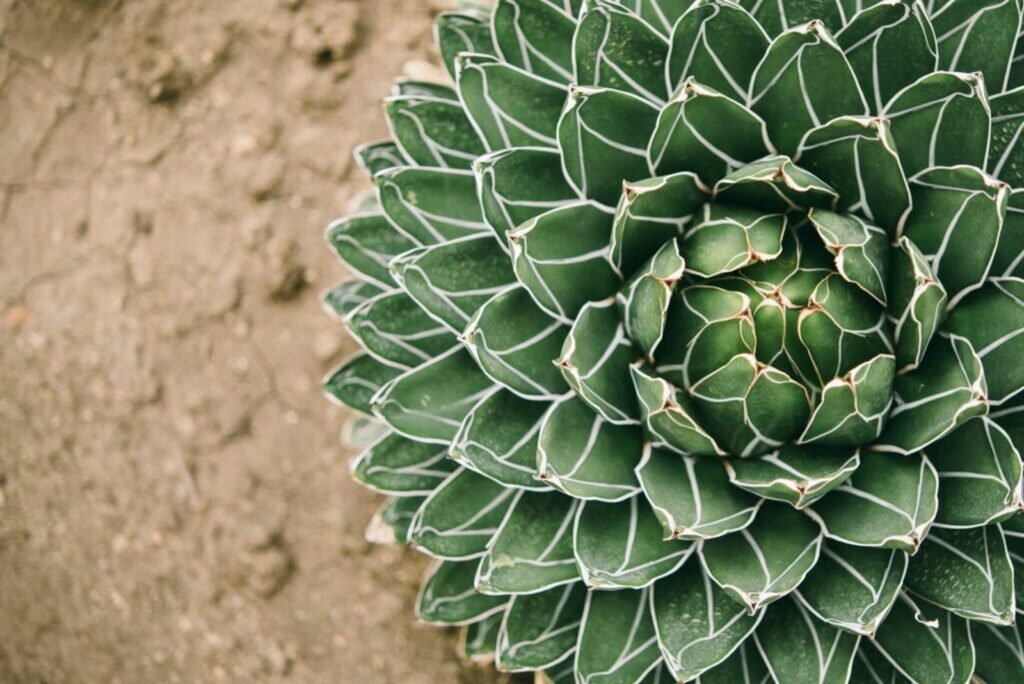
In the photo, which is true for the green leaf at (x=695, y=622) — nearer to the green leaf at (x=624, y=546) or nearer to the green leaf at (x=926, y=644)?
the green leaf at (x=624, y=546)

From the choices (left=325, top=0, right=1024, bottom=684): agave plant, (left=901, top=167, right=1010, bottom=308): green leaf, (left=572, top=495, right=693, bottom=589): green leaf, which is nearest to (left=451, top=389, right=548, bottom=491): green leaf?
(left=325, top=0, right=1024, bottom=684): agave plant

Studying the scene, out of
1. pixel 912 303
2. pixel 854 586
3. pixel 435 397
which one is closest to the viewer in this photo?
pixel 912 303

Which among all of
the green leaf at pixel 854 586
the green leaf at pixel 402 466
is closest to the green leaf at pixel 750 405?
the green leaf at pixel 854 586

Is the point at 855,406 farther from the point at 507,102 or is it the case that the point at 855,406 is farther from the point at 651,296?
the point at 507,102

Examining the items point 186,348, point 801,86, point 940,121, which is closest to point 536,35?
point 801,86

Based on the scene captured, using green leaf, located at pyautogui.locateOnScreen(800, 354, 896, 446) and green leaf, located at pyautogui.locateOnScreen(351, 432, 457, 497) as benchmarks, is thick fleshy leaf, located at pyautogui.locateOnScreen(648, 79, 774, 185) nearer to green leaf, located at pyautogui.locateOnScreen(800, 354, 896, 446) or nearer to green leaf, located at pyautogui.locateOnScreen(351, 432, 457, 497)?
green leaf, located at pyautogui.locateOnScreen(800, 354, 896, 446)

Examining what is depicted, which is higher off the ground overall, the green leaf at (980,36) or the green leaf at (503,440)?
the green leaf at (980,36)
